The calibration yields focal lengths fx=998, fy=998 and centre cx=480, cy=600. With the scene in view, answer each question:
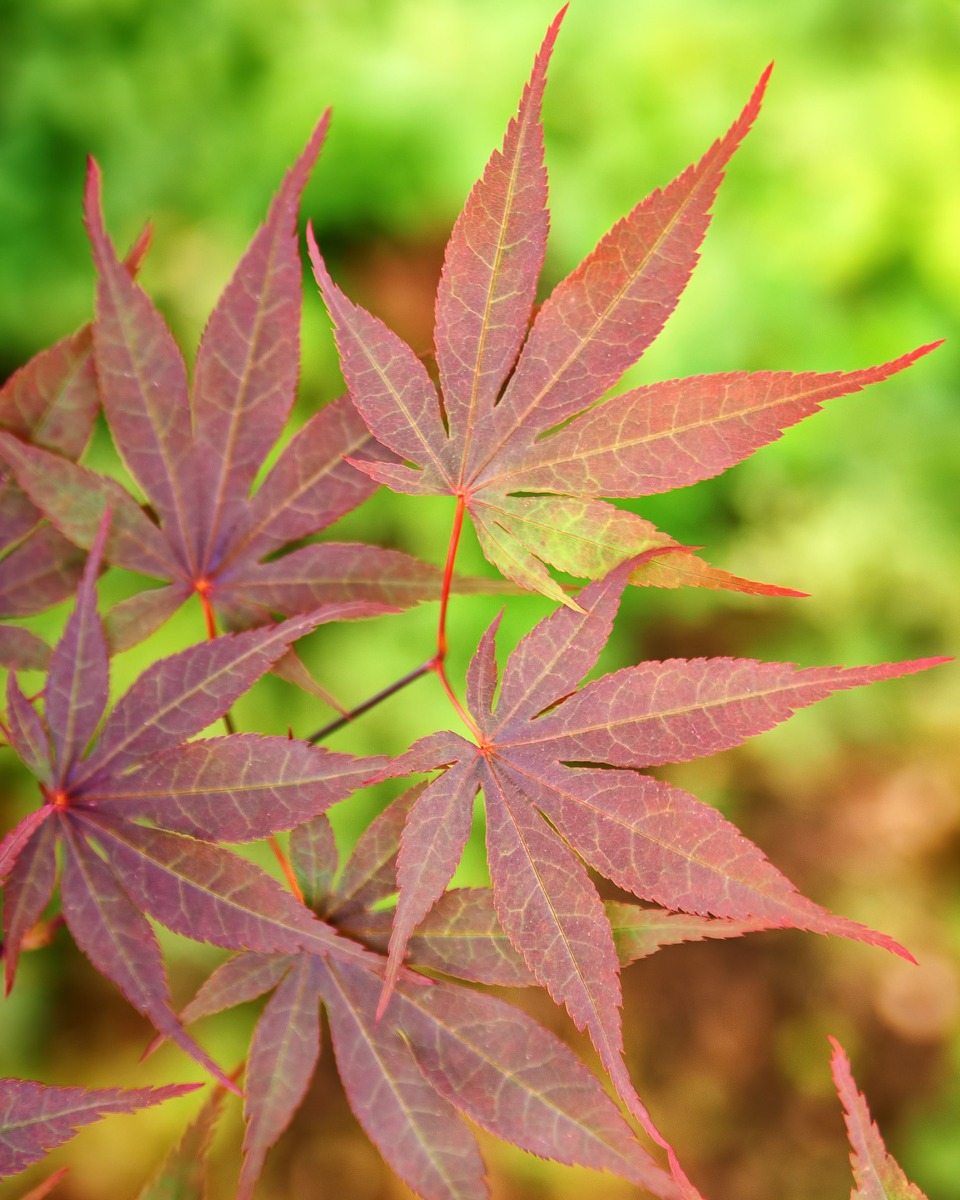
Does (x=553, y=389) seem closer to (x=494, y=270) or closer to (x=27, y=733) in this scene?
(x=494, y=270)

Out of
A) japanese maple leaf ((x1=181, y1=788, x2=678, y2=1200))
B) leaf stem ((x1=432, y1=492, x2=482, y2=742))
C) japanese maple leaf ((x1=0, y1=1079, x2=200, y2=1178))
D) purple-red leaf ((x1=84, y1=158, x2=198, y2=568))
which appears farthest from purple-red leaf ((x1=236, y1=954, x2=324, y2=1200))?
purple-red leaf ((x1=84, y1=158, x2=198, y2=568))

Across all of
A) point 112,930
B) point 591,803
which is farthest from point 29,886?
point 591,803

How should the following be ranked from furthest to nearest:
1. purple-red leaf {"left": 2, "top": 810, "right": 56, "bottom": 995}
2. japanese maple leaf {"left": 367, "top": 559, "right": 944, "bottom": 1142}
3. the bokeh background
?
the bokeh background, purple-red leaf {"left": 2, "top": 810, "right": 56, "bottom": 995}, japanese maple leaf {"left": 367, "top": 559, "right": 944, "bottom": 1142}

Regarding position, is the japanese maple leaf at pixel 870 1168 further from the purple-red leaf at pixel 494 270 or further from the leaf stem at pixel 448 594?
the purple-red leaf at pixel 494 270

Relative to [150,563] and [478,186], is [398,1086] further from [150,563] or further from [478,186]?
[478,186]

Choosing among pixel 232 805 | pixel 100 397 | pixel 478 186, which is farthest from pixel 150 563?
pixel 478 186

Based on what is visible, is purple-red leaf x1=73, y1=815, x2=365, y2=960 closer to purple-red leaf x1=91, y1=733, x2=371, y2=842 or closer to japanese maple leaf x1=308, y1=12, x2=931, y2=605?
purple-red leaf x1=91, y1=733, x2=371, y2=842
